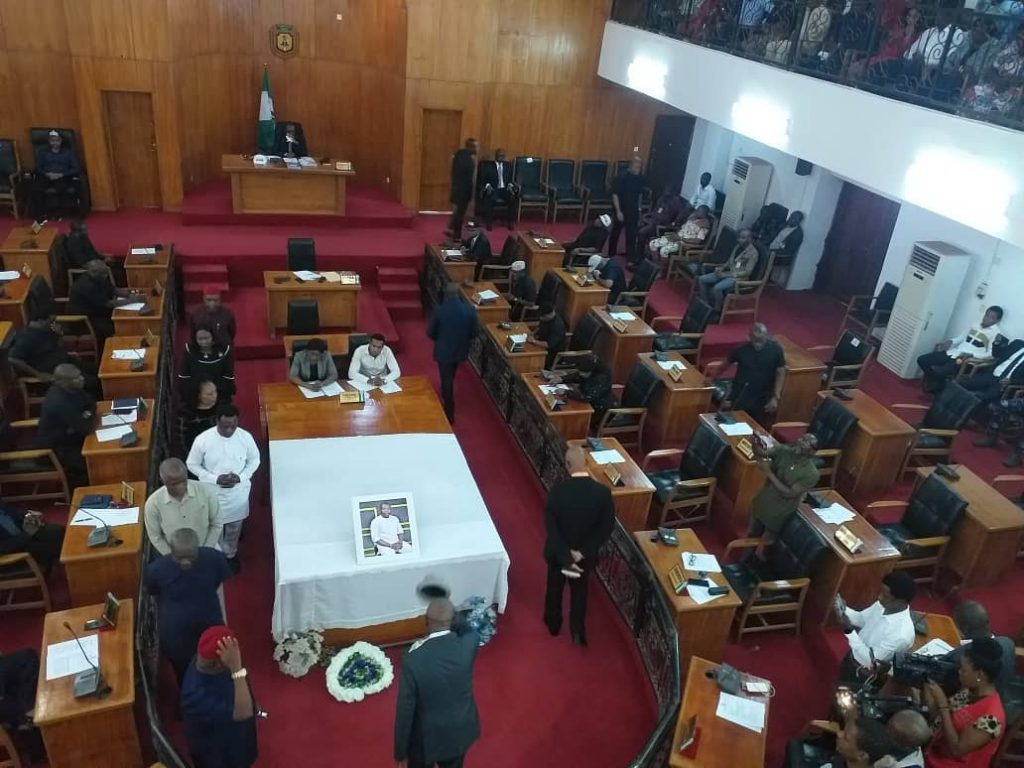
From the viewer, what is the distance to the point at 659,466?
7.98 meters

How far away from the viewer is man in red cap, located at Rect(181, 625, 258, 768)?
356 cm

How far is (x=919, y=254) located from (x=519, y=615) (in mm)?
7042

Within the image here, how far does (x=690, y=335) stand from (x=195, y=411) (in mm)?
5556

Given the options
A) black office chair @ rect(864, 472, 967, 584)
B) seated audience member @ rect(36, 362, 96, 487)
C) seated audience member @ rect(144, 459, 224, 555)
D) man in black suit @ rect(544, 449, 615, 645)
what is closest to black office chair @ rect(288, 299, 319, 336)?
seated audience member @ rect(36, 362, 96, 487)

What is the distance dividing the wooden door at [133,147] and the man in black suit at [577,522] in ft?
31.7

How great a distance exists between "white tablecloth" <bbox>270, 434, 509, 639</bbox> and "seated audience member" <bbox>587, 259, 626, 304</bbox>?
14.7 ft

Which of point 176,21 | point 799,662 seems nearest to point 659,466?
point 799,662

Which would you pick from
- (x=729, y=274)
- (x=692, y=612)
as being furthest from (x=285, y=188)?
(x=692, y=612)

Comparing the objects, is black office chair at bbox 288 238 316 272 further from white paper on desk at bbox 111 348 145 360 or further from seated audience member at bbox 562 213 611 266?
seated audience member at bbox 562 213 611 266

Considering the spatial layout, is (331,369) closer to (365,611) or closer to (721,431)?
(365,611)

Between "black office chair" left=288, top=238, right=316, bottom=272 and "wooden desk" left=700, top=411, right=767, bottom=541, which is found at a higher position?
"black office chair" left=288, top=238, right=316, bottom=272

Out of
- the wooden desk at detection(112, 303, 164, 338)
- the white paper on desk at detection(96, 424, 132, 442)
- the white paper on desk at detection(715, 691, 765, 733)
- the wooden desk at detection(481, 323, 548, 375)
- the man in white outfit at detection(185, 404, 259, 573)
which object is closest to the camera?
the white paper on desk at detection(715, 691, 765, 733)

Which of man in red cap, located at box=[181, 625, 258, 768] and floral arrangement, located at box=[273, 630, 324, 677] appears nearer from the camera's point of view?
man in red cap, located at box=[181, 625, 258, 768]

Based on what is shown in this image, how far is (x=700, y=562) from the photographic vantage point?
5449 millimetres
